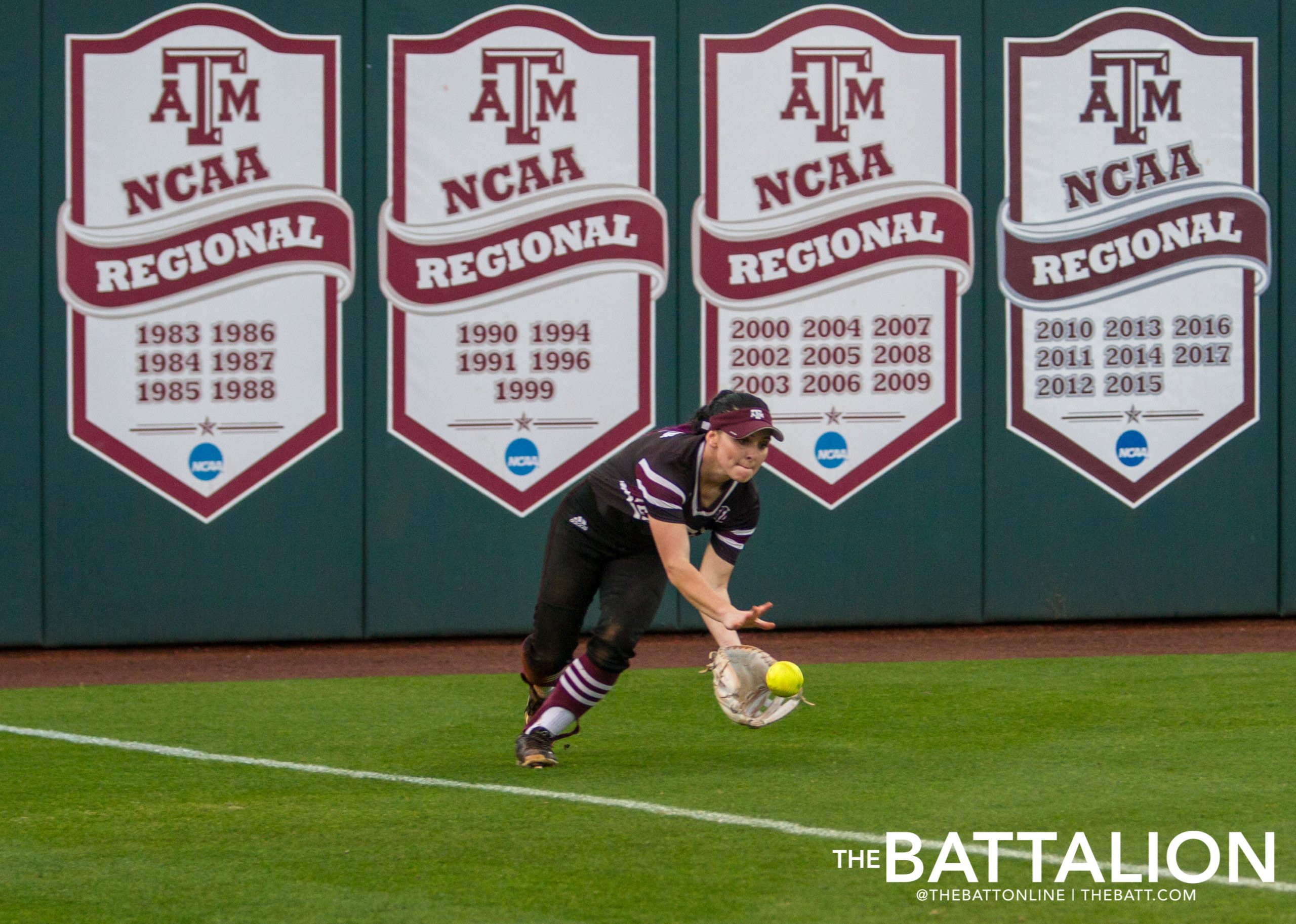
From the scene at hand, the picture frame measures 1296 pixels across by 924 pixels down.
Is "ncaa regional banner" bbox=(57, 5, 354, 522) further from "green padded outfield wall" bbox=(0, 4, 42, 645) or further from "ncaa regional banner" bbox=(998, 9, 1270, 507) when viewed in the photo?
"ncaa regional banner" bbox=(998, 9, 1270, 507)

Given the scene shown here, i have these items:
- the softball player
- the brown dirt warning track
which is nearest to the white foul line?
the softball player

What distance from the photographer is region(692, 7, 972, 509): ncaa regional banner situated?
11.3 m

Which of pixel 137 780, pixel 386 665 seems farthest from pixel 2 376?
pixel 137 780

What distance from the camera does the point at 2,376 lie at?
10844 mm

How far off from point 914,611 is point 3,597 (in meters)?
6.12

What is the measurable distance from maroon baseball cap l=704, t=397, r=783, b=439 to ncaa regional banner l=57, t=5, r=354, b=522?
545 centimetres

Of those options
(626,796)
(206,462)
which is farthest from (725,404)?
(206,462)

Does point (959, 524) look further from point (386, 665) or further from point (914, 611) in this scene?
point (386, 665)

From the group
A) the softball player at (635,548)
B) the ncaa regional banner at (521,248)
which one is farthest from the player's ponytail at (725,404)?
the ncaa regional banner at (521,248)

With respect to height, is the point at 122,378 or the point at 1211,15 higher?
the point at 1211,15

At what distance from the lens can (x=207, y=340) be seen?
11.0 m

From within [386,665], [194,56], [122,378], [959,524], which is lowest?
[386,665]

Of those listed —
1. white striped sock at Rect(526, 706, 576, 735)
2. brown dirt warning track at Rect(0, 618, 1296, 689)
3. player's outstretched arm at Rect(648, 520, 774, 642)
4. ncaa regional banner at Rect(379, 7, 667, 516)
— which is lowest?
brown dirt warning track at Rect(0, 618, 1296, 689)

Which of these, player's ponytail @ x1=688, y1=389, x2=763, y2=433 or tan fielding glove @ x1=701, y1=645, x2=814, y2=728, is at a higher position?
player's ponytail @ x1=688, y1=389, x2=763, y2=433
